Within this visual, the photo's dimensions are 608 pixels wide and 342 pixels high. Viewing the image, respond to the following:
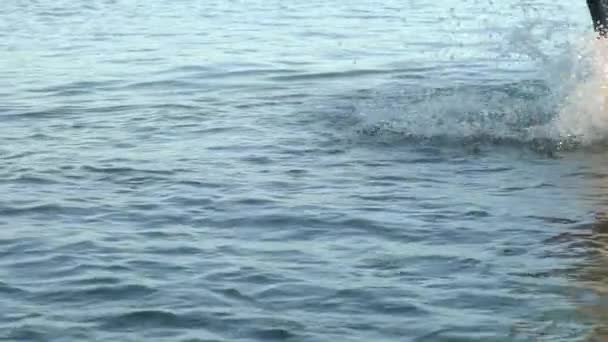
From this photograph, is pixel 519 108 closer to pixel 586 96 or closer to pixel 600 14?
pixel 586 96

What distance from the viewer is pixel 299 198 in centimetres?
998

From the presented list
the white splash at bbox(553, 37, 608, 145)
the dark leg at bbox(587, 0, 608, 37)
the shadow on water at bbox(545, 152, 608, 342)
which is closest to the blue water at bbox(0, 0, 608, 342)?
the shadow on water at bbox(545, 152, 608, 342)

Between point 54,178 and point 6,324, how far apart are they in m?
3.71

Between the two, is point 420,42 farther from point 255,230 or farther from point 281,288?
point 281,288

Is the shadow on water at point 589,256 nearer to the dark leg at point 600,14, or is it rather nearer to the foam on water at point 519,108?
the foam on water at point 519,108

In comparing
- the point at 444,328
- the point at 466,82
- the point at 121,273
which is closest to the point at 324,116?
the point at 466,82

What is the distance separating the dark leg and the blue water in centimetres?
95

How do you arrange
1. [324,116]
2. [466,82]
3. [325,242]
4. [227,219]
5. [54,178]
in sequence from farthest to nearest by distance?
[466,82], [324,116], [54,178], [227,219], [325,242]

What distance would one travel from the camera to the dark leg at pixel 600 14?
11.4 metres

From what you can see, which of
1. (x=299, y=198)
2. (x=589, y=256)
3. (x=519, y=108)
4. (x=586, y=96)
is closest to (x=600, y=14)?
(x=586, y=96)

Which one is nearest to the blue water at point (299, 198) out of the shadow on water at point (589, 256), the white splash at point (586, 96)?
the shadow on water at point (589, 256)

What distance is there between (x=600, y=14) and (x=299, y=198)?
11.8 feet

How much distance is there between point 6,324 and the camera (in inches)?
283

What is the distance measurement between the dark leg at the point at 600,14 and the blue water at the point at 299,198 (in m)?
0.95
